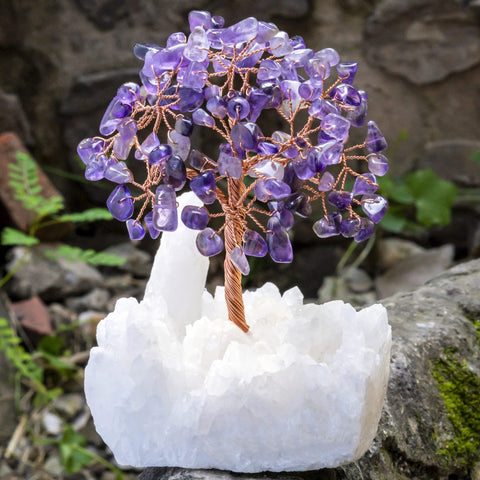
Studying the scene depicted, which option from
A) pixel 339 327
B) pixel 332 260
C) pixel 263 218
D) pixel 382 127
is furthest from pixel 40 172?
pixel 339 327

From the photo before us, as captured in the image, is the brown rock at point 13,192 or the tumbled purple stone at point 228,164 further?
the brown rock at point 13,192

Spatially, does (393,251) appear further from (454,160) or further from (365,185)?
(365,185)

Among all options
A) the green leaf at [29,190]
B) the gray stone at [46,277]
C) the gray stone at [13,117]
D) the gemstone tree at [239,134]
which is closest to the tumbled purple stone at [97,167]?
the gemstone tree at [239,134]

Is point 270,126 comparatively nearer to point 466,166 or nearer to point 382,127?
point 382,127

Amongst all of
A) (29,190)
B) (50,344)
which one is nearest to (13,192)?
(29,190)

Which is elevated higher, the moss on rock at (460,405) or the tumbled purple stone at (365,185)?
the tumbled purple stone at (365,185)

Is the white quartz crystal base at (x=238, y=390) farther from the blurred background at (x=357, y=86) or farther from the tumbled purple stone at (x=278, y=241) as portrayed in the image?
the blurred background at (x=357, y=86)
